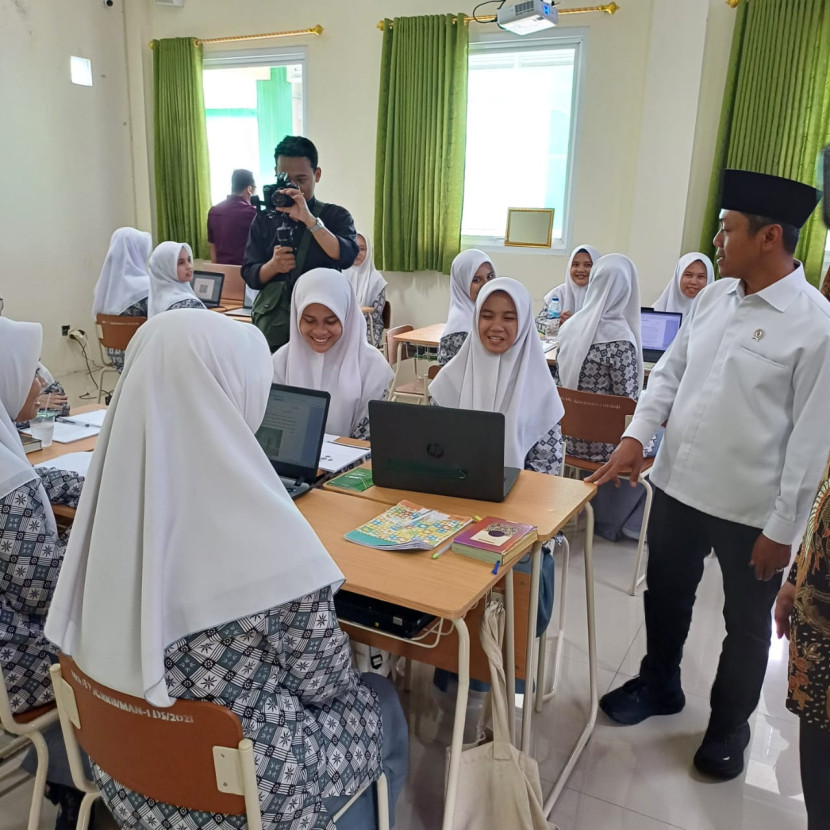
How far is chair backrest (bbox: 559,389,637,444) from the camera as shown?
9.57 feet

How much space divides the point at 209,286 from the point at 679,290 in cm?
347

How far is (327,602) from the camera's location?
1.25m

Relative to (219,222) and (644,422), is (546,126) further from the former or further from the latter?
(644,422)

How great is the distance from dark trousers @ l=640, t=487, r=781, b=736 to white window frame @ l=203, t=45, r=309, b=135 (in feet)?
18.1

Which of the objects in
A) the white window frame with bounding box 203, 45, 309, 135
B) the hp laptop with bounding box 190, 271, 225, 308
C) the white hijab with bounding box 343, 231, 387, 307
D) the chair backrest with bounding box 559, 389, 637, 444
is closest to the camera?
the chair backrest with bounding box 559, 389, 637, 444

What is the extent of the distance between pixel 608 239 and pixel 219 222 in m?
3.24

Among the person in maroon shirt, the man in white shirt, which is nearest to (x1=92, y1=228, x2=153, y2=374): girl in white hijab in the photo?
the person in maroon shirt

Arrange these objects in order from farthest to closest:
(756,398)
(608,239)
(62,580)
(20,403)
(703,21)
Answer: (608,239), (703,21), (20,403), (756,398), (62,580)

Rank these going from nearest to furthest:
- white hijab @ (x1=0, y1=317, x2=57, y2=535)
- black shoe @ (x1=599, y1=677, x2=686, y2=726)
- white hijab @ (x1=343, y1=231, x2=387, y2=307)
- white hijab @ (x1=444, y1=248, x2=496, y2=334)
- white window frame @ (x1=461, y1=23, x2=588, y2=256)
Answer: white hijab @ (x1=0, y1=317, x2=57, y2=535) → black shoe @ (x1=599, y1=677, x2=686, y2=726) → white hijab @ (x1=444, y1=248, x2=496, y2=334) → white window frame @ (x1=461, y1=23, x2=588, y2=256) → white hijab @ (x1=343, y1=231, x2=387, y2=307)

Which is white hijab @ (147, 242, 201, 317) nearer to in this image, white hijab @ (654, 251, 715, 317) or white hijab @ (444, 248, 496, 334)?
white hijab @ (444, 248, 496, 334)

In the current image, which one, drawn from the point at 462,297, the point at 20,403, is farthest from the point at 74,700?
the point at 462,297

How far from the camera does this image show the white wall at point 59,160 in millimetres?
5941

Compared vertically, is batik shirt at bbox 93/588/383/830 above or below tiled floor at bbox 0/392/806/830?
above

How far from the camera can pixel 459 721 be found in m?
1.46
